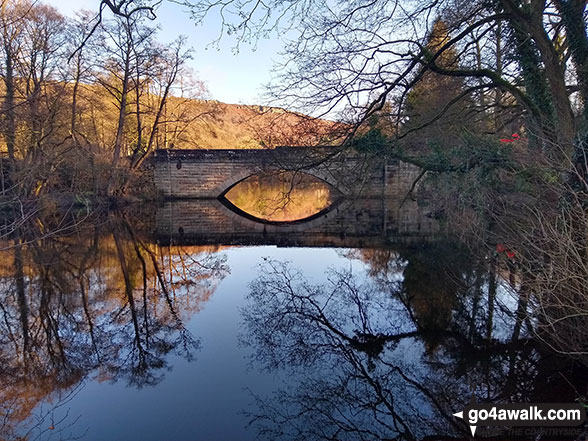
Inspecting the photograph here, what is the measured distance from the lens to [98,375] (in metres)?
3.58

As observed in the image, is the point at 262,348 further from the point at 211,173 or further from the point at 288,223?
the point at 211,173

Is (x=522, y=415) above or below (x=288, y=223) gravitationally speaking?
below

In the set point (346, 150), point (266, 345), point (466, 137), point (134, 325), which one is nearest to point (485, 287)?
point (466, 137)

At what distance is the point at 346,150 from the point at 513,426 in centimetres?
312

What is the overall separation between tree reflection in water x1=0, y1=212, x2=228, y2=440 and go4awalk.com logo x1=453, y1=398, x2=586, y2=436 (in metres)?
2.66

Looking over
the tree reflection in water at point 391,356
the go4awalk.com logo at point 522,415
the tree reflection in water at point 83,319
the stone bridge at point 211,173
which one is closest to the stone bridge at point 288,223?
the stone bridge at point 211,173

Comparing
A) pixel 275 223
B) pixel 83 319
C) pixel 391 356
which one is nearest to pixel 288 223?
pixel 275 223

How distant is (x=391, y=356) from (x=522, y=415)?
4.05 feet

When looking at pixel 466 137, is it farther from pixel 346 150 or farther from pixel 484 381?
pixel 484 381

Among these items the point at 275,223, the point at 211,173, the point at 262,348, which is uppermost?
the point at 211,173

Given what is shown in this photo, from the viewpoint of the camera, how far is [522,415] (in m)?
2.84

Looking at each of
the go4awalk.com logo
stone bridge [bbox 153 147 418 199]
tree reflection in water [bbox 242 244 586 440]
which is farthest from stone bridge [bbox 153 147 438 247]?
the go4awalk.com logo

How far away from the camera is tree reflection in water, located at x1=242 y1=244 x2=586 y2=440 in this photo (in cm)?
294

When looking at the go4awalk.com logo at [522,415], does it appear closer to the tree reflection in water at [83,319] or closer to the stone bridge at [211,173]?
the tree reflection in water at [83,319]
